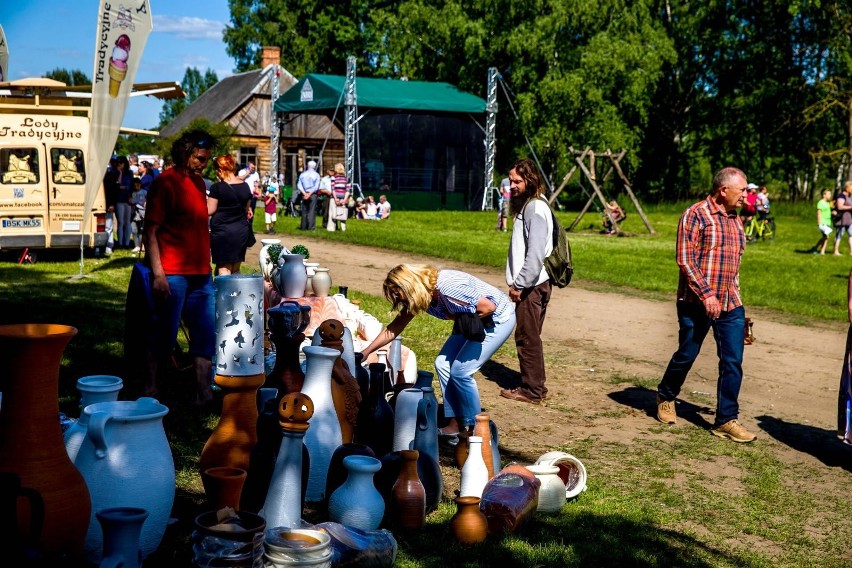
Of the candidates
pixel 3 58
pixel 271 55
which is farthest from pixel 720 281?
pixel 271 55

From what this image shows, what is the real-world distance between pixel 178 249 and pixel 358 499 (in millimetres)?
2724

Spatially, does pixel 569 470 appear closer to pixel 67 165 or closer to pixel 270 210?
pixel 67 165

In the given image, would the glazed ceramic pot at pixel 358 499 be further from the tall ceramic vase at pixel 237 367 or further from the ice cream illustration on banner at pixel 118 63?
the ice cream illustration on banner at pixel 118 63

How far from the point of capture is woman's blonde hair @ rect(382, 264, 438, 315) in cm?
553

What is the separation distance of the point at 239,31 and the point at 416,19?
24.2m

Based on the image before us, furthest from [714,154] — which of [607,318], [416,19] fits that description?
[607,318]

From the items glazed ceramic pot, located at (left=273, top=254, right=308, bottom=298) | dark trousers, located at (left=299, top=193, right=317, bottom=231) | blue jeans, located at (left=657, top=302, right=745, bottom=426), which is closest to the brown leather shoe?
blue jeans, located at (left=657, top=302, right=745, bottom=426)

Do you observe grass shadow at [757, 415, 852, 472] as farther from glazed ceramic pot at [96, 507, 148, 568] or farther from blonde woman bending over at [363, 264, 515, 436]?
glazed ceramic pot at [96, 507, 148, 568]

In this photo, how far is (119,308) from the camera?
11.1 meters

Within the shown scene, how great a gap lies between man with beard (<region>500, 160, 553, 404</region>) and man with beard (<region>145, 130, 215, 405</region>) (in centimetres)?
236

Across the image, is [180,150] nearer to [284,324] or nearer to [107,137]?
[284,324]

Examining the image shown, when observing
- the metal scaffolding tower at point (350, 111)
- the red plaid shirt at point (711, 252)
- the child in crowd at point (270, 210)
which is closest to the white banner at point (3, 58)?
the child in crowd at point (270, 210)

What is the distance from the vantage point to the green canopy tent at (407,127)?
1299 inches

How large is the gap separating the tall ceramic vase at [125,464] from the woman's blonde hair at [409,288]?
208 centimetres
